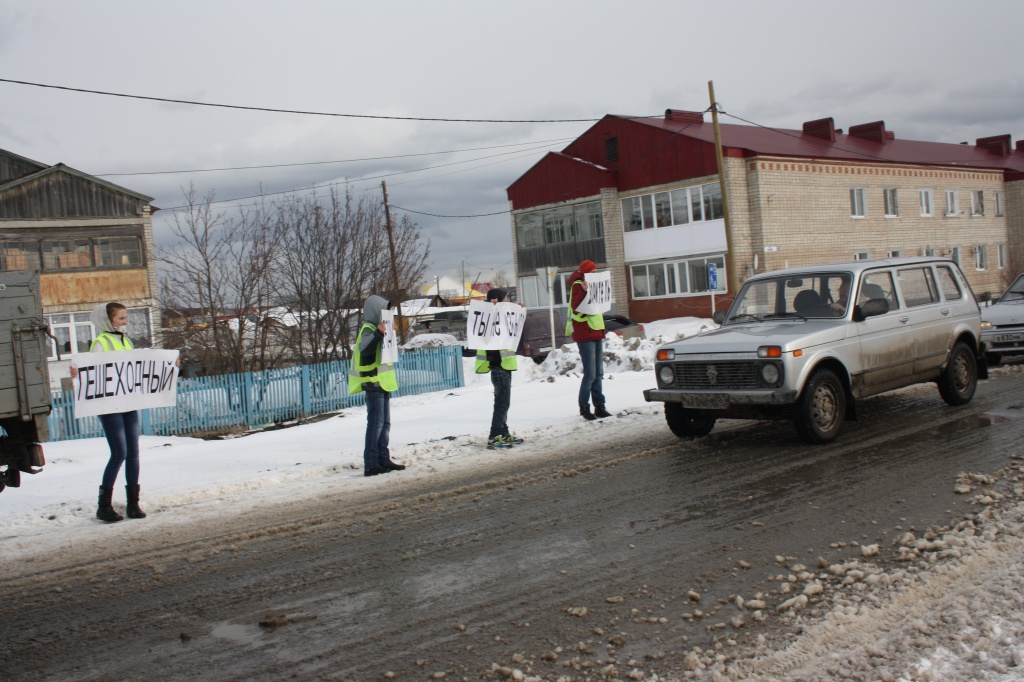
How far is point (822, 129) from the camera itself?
4138cm

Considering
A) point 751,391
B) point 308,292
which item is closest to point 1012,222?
point 308,292

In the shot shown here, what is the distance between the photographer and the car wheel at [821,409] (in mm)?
8297

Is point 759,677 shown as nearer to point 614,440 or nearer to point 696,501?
point 696,501

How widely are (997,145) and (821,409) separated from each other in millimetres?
53846

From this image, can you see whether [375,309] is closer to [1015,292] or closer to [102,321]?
[102,321]

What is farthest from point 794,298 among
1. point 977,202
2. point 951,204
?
point 977,202

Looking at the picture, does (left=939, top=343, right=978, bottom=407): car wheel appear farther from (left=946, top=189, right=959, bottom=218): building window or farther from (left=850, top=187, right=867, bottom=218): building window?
(left=946, top=189, right=959, bottom=218): building window

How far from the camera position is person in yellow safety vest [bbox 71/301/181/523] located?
7383 mm

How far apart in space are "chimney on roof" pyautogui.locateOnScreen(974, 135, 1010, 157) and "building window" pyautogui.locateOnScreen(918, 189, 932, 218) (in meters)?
15.9

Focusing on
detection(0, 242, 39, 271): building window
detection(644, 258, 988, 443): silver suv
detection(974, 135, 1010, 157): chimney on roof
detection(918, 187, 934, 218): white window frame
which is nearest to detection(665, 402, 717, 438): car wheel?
detection(644, 258, 988, 443): silver suv

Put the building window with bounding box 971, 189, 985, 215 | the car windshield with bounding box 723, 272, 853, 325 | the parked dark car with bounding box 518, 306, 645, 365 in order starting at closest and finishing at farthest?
the car windshield with bounding box 723, 272, 853, 325 < the parked dark car with bounding box 518, 306, 645, 365 < the building window with bounding box 971, 189, 985, 215

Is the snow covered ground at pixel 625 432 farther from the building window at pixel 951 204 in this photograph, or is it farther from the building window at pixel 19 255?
the building window at pixel 951 204

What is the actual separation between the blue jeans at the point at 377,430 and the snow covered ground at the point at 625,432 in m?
0.29

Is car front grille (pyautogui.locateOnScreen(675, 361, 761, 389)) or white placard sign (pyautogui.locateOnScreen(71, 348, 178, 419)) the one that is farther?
car front grille (pyautogui.locateOnScreen(675, 361, 761, 389))
